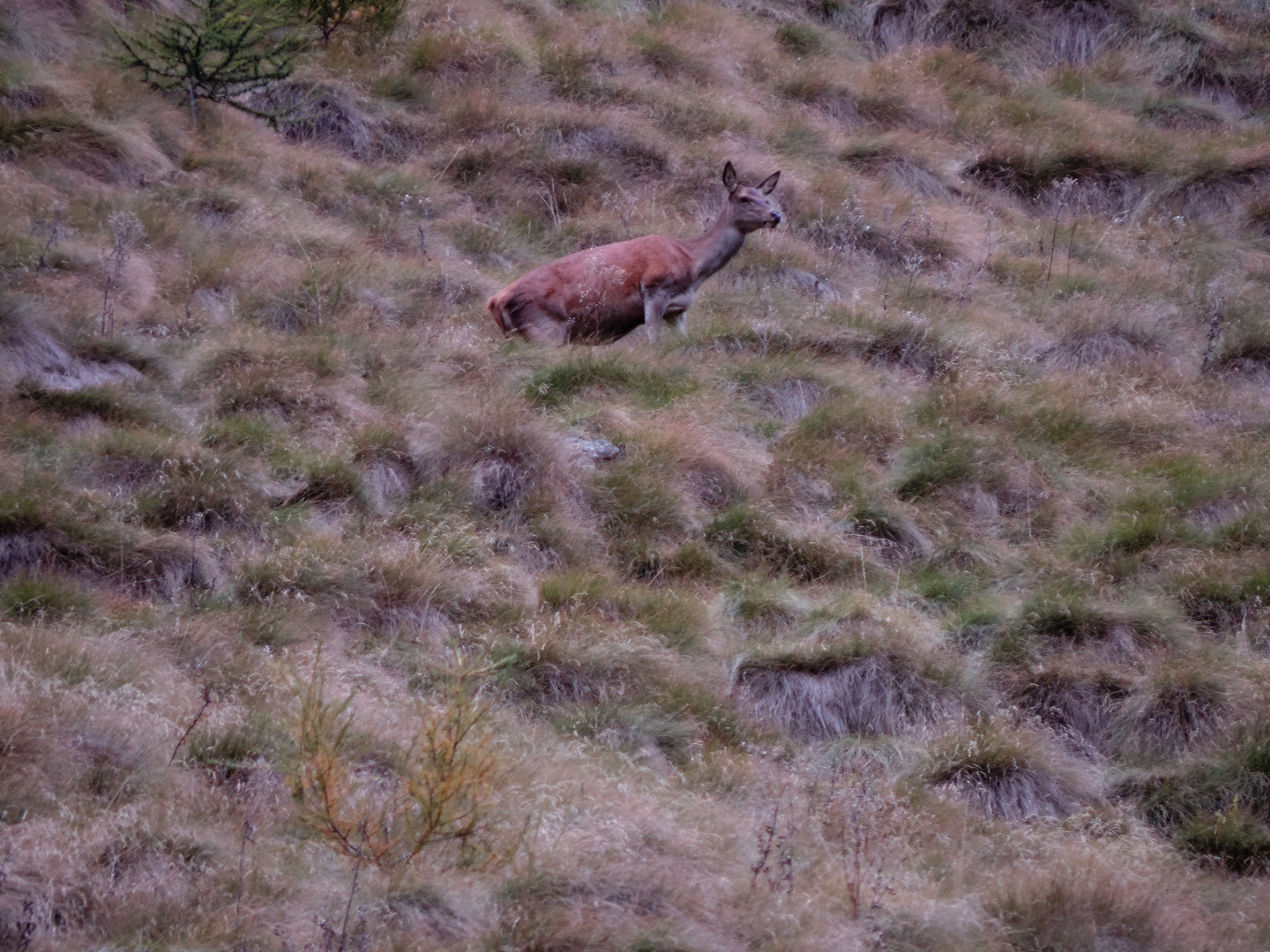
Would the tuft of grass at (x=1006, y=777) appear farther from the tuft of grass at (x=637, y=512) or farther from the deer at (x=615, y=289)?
the deer at (x=615, y=289)

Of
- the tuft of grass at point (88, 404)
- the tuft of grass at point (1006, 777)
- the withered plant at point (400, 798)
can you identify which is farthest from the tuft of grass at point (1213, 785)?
the tuft of grass at point (88, 404)

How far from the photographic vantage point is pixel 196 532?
7.46 meters

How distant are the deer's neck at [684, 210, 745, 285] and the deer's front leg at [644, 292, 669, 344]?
0.51m

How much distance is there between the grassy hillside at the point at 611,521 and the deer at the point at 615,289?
1.36ft

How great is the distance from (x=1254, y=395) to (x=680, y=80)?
25.8ft

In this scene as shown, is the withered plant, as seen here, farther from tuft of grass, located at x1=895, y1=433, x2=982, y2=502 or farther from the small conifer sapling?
the small conifer sapling

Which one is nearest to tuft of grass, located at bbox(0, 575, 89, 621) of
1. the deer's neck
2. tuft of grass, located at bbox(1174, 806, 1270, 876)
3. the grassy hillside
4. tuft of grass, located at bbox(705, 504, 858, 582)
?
the grassy hillside

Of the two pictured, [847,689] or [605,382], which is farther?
[605,382]

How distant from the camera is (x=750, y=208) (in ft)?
39.3

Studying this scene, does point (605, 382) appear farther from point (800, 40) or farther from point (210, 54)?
point (800, 40)

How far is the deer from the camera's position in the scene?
35.9 feet

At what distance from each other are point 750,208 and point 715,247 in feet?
1.63

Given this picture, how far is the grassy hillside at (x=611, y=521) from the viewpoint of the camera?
4887 millimetres

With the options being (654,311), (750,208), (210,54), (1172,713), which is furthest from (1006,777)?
(210,54)
